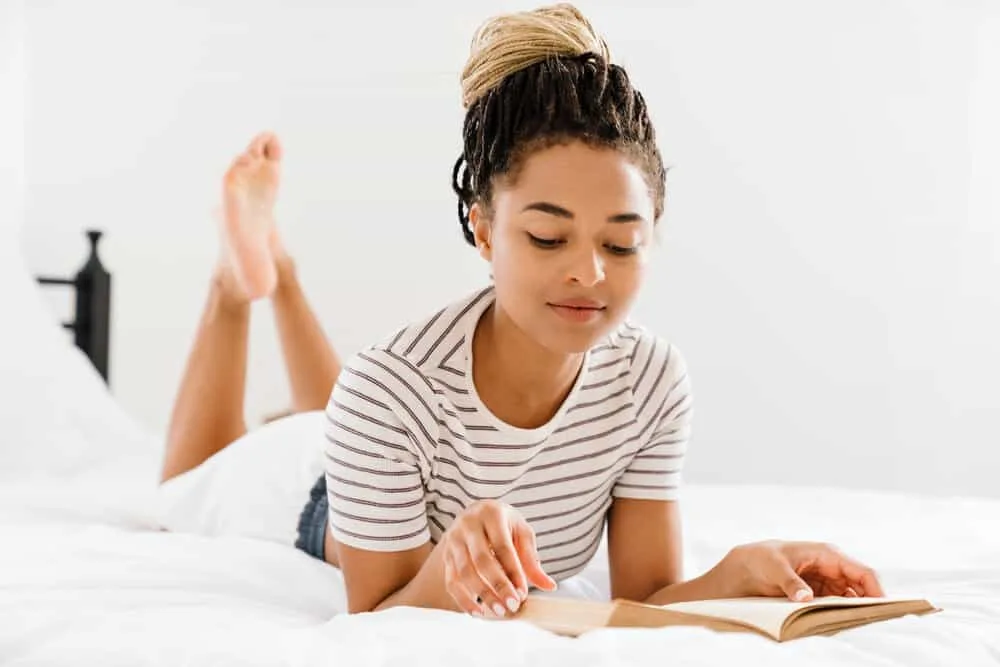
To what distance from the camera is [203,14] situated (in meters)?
3.25

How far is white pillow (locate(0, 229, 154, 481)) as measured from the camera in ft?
6.81

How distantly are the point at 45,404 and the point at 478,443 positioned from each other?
116cm

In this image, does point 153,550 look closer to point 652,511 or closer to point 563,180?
point 652,511

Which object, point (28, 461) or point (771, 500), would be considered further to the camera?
point (28, 461)

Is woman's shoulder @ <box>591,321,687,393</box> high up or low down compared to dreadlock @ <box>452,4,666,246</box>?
down

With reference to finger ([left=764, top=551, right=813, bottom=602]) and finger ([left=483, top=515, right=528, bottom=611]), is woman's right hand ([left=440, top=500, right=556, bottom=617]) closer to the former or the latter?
finger ([left=483, top=515, right=528, bottom=611])

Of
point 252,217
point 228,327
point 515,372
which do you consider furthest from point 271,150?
point 515,372

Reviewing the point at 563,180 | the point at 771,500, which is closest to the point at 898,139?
the point at 771,500

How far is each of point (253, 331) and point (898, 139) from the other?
165cm

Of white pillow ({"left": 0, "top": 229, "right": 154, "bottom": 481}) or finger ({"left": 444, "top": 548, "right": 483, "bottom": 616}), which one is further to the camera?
white pillow ({"left": 0, "top": 229, "right": 154, "bottom": 481})

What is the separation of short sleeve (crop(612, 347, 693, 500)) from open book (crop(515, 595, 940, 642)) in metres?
0.31

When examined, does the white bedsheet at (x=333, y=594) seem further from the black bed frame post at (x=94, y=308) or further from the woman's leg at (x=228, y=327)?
the black bed frame post at (x=94, y=308)

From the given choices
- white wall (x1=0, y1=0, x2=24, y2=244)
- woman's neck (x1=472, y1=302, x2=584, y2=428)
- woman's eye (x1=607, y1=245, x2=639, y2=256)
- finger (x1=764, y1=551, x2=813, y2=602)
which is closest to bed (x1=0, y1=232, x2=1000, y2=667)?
finger (x1=764, y1=551, x2=813, y2=602)

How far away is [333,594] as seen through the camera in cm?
138
